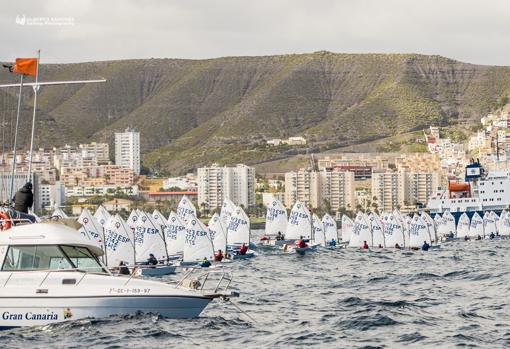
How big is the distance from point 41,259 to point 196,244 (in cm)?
4138

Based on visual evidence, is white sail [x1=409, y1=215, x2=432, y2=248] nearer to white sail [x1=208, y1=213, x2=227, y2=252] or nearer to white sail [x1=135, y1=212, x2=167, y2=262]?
white sail [x1=208, y1=213, x2=227, y2=252]

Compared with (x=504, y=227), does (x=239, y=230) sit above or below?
below

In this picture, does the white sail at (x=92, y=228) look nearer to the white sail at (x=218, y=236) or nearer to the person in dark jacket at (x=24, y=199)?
the white sail at (x=218, y=236)

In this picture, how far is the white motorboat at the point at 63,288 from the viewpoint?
108 ft

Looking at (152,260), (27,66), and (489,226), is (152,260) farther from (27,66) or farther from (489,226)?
(489,226)

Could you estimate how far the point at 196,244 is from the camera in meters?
75.5

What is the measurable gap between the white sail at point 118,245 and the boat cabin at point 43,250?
116ft

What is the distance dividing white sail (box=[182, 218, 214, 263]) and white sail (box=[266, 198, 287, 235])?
39748 millimetres

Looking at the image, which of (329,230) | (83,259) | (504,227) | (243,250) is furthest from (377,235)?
(83,259)

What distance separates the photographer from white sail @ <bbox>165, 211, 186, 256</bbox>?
80.9 meters

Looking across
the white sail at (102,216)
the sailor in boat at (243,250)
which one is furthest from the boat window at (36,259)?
the sailor in boat at (243,250)

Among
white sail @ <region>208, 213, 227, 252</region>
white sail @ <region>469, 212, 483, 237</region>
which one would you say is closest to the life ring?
white sail @ <region>208, 213, 227, 252</region>

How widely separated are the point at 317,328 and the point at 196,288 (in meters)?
3.98

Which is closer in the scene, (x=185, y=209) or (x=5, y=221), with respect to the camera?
(x=5, y=221)
